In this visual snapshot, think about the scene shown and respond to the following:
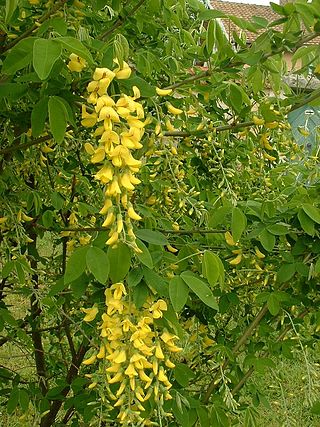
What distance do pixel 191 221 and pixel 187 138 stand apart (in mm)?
224

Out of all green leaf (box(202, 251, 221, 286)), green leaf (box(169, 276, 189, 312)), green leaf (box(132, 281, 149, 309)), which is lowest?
green leaf (box(202, 251, 221, 286))

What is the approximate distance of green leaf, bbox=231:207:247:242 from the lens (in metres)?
1.43

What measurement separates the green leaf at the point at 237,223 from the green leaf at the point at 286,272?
0.63ft

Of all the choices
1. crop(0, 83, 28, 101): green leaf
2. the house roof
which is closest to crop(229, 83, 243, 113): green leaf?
the house roof

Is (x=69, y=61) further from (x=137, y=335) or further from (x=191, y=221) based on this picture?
(x=191, y=221)

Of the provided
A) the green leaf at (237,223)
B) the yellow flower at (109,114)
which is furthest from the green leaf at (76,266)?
the green leaf at (237,223)

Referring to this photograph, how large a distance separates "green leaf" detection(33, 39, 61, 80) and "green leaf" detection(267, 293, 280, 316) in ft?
2.76

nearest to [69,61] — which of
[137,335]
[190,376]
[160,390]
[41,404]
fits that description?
[137,335]

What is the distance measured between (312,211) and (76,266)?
560mm

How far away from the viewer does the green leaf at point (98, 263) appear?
3.59 feet

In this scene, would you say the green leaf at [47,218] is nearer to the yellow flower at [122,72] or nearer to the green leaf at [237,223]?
the green leaf at [237,223]

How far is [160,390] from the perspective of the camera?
1.20 m

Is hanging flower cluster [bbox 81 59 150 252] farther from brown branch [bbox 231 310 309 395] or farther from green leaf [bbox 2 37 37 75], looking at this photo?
brown branch [bbox 231 310 309 395]

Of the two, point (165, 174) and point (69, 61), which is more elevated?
point (69, 61)
